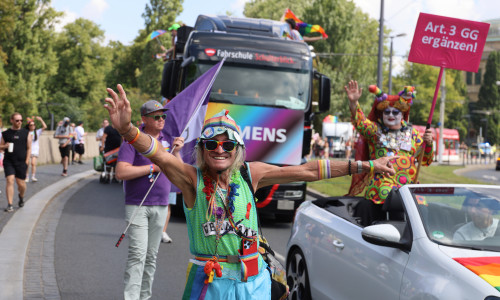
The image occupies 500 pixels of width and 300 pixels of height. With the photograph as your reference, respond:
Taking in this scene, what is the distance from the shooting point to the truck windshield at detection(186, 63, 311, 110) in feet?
38.4

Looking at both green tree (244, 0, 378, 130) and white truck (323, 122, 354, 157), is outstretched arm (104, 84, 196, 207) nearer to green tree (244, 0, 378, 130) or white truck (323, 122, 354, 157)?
white truck (323, 122, 354, 157)

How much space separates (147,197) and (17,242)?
3.86 meters

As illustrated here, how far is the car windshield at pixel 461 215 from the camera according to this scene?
4516 mm

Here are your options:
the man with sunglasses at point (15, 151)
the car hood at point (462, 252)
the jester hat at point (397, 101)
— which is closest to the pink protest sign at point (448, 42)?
the jester hat at point (397, 101)

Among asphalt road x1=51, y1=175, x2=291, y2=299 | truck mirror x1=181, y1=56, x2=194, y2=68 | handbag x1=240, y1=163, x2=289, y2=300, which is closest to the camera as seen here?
handbag x1=240, y1=163, x2=289, y2=300

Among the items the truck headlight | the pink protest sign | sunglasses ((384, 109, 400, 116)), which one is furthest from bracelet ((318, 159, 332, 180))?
the truck headlight

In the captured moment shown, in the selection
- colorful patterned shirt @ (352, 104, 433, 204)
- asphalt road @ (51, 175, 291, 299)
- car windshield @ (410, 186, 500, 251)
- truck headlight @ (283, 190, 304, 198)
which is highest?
colorful patterned shirt @ (352, 104, 433, 204)

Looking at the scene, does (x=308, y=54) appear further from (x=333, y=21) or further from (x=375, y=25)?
(x=375, y=25)

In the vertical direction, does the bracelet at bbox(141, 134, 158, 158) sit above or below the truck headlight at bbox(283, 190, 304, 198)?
above

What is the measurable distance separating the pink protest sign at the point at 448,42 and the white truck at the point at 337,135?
144 ft

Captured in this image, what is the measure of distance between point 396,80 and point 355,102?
244 feet

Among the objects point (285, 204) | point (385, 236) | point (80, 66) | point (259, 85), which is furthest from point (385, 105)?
point (80, 66)

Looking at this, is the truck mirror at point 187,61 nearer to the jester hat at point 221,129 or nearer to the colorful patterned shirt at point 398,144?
the colorful patterned shirt at point 398,144

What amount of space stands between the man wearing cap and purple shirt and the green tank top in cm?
219
